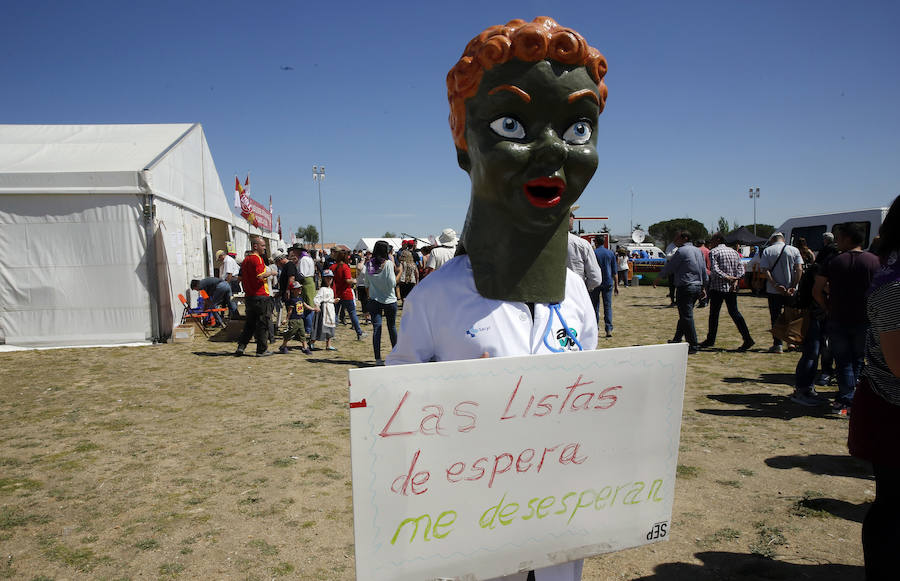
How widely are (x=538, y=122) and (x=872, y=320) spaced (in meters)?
1.55

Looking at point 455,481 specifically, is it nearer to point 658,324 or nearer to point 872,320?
point 872,320

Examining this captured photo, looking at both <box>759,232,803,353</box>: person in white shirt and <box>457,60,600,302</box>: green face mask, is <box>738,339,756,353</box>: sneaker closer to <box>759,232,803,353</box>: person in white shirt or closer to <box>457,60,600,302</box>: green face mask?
<box>759,232,803,353</box>: person in white shirt

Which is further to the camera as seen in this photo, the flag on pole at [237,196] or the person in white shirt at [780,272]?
the flag on pole at [237,196]

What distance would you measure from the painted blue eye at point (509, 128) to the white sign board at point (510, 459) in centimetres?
73

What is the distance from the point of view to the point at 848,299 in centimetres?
421

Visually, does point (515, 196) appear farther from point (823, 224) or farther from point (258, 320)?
point (823, 224)

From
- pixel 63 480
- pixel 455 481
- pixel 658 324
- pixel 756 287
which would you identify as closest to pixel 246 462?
pixel 63 480

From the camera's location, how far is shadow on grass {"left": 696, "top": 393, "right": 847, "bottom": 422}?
4852mm

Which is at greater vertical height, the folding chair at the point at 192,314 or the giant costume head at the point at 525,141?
the giant costume head at the point at 525,141

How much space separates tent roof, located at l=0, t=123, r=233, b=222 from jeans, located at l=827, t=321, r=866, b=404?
988cm

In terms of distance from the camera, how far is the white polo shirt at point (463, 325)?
163cm

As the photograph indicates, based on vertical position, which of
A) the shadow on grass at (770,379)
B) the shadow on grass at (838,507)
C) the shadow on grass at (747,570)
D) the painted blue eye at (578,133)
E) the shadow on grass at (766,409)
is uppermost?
the painted blue eye at (578,133)

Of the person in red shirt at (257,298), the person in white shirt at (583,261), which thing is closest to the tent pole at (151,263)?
the person in red shirt at (257,298)

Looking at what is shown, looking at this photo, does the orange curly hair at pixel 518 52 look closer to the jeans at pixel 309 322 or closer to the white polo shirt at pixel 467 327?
the white polo shirt at pixel 467 327
